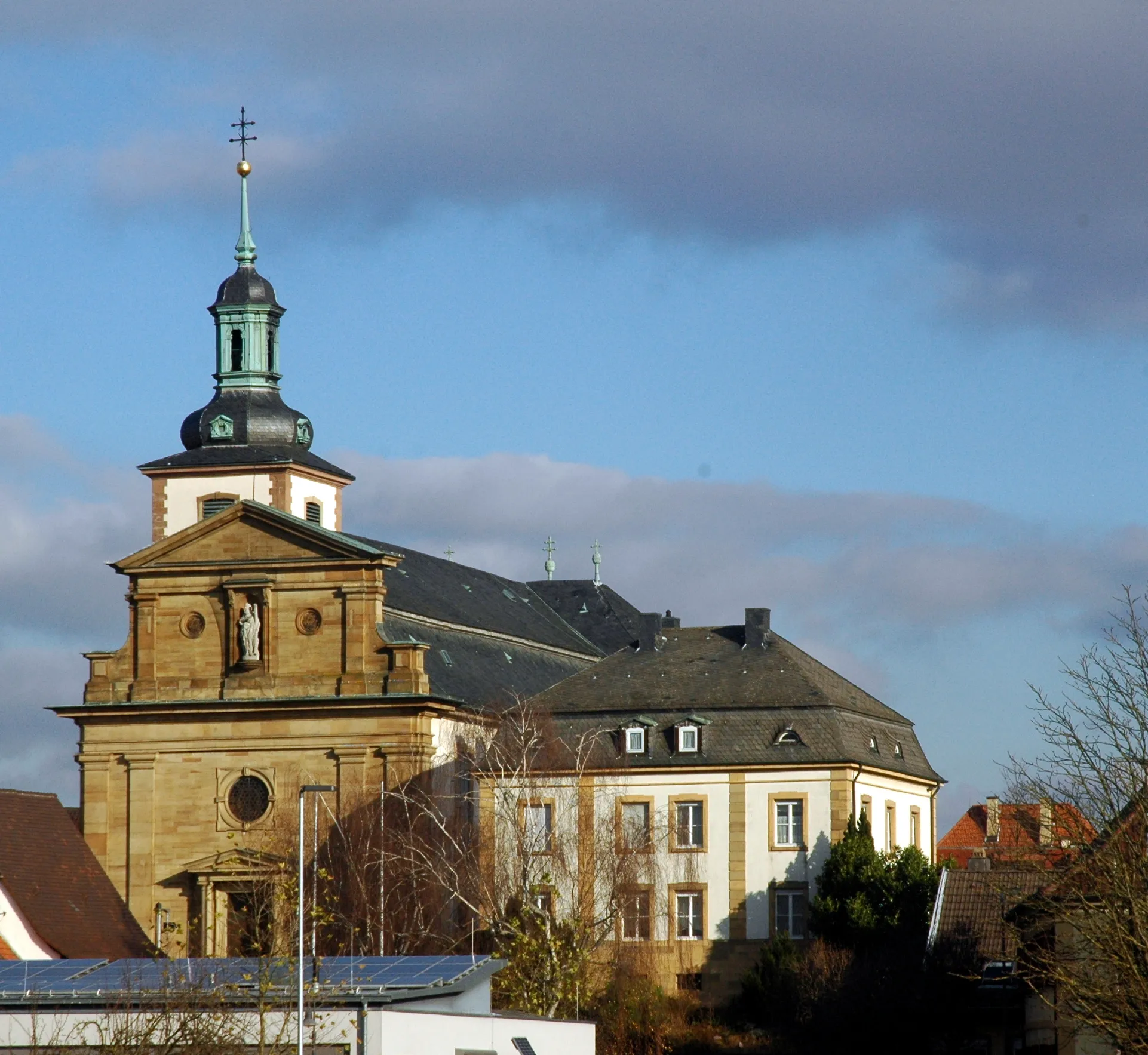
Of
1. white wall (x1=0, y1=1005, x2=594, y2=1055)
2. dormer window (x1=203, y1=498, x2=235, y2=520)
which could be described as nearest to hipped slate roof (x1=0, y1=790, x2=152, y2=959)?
dormer window (x1=203, y1=498, x2=235, y2=520)

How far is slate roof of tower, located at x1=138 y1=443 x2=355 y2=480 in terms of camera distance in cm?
8650

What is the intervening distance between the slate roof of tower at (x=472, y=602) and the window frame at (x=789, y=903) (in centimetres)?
1152

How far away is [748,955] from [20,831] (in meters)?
19.3

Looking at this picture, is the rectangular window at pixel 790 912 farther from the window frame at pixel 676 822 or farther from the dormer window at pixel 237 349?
the dormer window at pixel 237 349

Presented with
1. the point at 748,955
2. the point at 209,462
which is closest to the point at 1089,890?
the point at 748,955

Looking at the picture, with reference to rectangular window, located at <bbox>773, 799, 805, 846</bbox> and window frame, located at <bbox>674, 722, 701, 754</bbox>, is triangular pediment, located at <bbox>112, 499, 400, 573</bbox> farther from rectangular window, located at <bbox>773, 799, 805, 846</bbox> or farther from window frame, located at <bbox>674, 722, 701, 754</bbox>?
rectangular window, located at <bbox>773, 799, 805, 846</bbox>

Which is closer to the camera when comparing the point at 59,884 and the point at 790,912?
the point at 59,884

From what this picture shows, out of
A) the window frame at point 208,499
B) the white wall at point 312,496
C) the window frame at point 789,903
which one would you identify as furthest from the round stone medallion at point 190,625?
the window frame at point 789,903

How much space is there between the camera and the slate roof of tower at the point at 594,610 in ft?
317

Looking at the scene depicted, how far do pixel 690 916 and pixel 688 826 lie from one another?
95.5 inches

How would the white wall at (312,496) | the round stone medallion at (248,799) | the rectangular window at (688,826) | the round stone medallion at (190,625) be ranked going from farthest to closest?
1. the white wall at (312,496)
2. the round stone medallion at (190,625)
3. the round stone medallion at (248,799)
4. the rectangular window at (688,826)

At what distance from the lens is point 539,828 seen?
6981 centimetres

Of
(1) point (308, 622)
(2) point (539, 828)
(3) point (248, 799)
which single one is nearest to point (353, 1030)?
(2) point (539, 828)

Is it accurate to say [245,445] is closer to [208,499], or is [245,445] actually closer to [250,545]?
[208,499]
